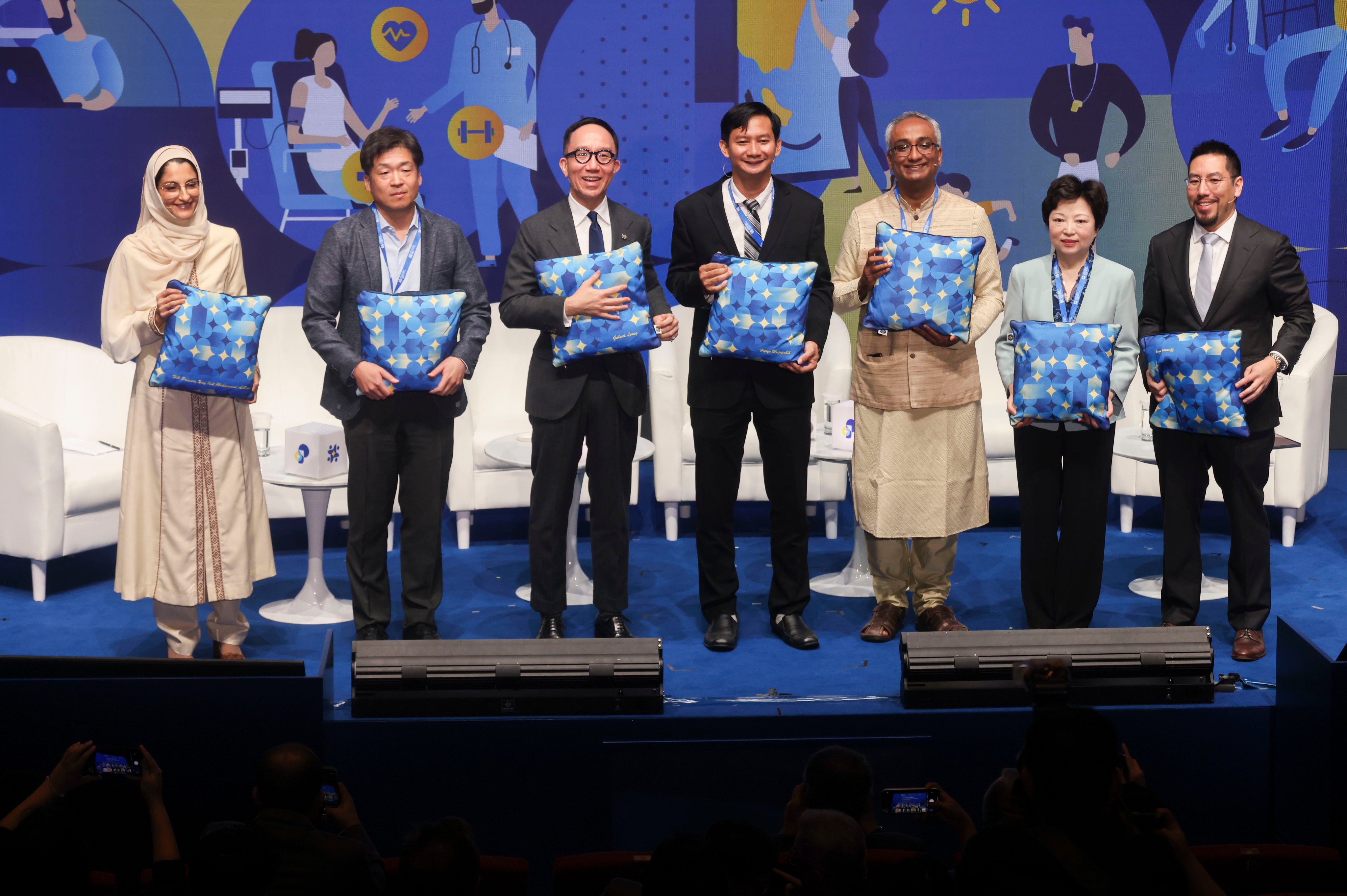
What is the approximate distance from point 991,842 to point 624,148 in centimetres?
499

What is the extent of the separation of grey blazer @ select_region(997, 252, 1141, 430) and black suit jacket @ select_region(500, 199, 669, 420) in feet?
3.55

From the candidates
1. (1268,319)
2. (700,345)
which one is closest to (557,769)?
(700,345)

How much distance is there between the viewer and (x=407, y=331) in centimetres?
391

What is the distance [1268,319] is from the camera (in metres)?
4.19

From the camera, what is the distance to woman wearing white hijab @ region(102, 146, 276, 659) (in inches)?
159

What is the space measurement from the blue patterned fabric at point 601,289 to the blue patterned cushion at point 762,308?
24 centimetres

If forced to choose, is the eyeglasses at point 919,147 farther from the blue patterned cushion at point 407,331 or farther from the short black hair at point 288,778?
the short black hair at point 288,778

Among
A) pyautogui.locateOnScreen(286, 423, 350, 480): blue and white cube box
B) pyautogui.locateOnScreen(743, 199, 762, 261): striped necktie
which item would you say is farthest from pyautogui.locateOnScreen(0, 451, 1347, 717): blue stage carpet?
→ pyautogui.locateOnScreen(743, 199, 762, 261): striped necktie

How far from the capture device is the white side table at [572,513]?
16.6 feet

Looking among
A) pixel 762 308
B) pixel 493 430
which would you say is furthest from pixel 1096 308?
pixel 493 430

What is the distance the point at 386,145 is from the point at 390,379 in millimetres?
686

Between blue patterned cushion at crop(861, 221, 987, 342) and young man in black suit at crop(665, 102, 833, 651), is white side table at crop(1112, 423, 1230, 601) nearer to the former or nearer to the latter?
blue patterned cushion at crop(861, 221, 987, 342)

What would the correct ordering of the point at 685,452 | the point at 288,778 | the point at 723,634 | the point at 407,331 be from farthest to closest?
the point at 685,452, the point at 723,634, the point at 407,331, the point at 288,778

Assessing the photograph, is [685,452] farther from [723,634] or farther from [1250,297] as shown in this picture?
[1250,297]
